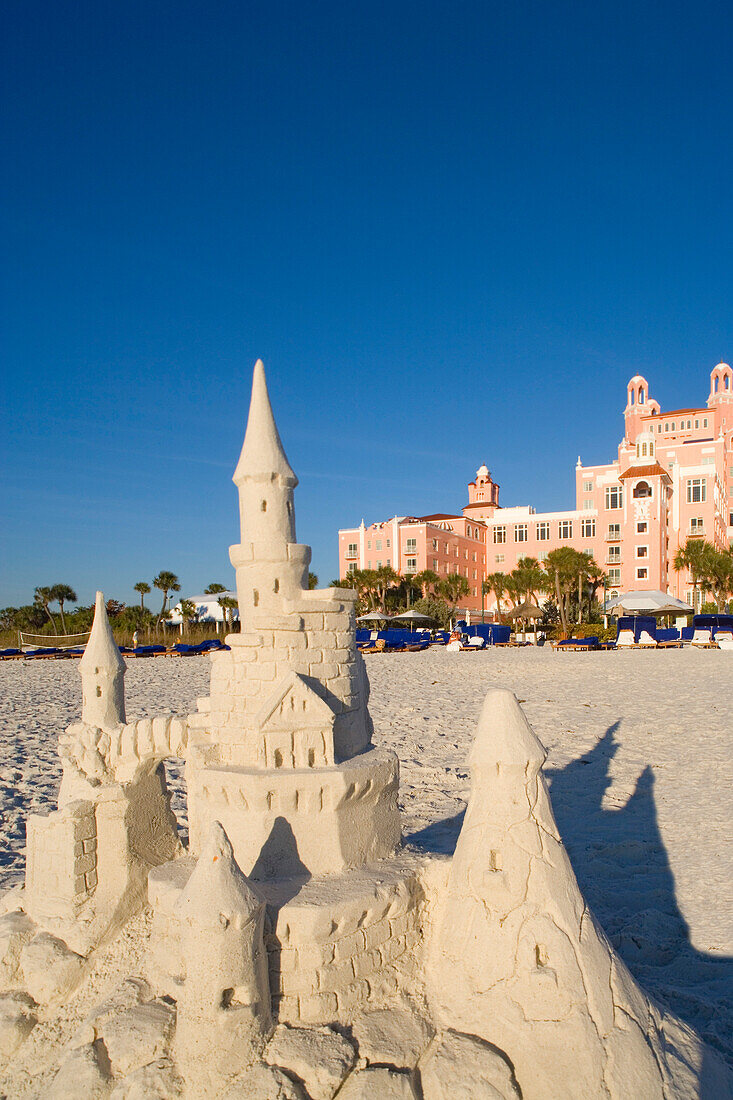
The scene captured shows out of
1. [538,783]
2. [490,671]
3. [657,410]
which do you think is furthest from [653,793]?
[657,410]

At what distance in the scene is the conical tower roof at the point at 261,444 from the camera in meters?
4.73

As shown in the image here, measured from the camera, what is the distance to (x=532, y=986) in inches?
138

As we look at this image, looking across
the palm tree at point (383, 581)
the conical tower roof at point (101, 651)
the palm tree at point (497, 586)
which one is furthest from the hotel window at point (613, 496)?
the conical tower roof at point (101, 651)

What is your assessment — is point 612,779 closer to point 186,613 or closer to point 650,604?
point 650,604

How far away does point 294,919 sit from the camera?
12.3 feet

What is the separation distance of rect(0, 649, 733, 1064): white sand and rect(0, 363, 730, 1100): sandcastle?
1692 millimetres

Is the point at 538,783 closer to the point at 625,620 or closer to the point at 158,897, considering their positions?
the point at 158,897

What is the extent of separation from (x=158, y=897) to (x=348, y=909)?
1.24 meters

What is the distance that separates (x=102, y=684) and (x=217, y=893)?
2547mm

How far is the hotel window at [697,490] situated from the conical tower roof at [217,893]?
62.1m

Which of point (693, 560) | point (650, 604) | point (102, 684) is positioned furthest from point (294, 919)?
point (693, 560)

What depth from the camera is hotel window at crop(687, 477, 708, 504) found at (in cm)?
5800

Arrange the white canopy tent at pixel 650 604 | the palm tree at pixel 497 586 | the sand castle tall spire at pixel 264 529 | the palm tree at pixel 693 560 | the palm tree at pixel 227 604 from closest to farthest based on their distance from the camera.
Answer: the sand castle tall spire at pixel 264 529
the white canopy tent at pixel 650 604
the palm tree at pixel 227 604
the palm tree at pixel 693 560
the palm tree at pixel 497 586

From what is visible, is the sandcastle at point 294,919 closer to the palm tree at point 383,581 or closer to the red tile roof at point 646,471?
the palm tree at point 383,581
